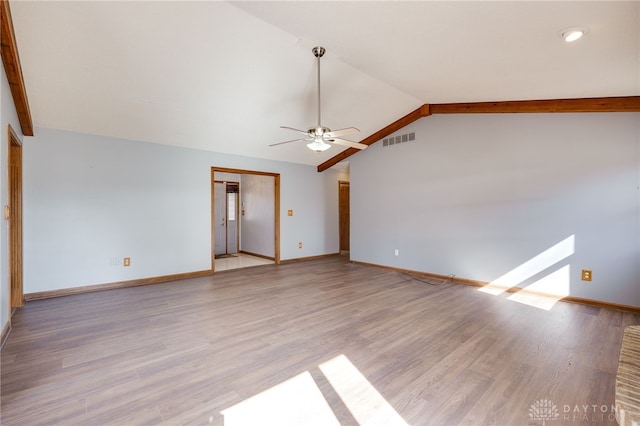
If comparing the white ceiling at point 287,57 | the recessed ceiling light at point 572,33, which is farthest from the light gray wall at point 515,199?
the recessed ceiling light at point 572,33

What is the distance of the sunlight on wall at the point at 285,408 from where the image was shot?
1.74 metres

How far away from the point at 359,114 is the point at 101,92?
3.79m

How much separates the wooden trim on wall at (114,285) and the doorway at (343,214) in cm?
391

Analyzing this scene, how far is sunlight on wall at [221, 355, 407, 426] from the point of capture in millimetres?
1741

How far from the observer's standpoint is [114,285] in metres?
4.54

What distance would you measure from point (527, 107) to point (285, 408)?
4.89 metres

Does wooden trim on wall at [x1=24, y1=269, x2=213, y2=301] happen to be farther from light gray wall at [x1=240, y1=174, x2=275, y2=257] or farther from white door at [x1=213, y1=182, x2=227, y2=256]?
white door at [x1=213, y1=182, x2=227, y2=256]

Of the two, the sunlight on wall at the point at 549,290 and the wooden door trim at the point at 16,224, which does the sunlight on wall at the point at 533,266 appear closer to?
the sunlight on wall at the point at 549,290

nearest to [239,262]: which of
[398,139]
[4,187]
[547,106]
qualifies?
[4,187]

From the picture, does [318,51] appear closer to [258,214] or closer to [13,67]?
[13,67]

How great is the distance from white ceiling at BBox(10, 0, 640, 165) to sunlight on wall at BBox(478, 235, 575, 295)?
80.6 inches
